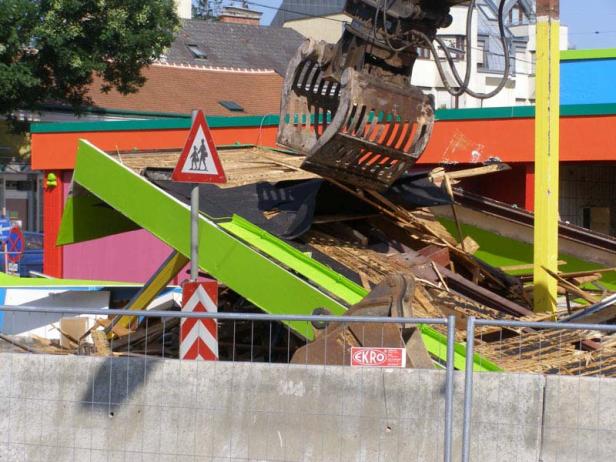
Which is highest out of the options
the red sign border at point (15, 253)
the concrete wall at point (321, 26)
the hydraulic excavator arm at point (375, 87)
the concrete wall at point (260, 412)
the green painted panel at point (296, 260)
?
the concrete wall at point (321, 26)

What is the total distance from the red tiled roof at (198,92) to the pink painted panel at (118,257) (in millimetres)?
13091

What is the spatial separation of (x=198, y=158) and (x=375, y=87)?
1771 mm

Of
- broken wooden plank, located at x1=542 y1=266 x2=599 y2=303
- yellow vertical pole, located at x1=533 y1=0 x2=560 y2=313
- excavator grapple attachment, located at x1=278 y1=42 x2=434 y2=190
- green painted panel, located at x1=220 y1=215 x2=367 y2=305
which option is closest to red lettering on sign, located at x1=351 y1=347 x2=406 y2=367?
green painted panel, located at x1=220 y1=215 x2=367 y2=305

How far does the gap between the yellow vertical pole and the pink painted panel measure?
1082cm

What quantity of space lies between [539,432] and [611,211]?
13.3 meters

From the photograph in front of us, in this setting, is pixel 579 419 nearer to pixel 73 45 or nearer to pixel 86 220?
pixel 86 220

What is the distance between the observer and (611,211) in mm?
19297

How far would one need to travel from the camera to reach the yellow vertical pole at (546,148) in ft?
35.4

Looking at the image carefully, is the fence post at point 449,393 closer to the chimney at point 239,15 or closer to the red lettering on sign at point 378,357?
the red lettering on sign at point 378,357

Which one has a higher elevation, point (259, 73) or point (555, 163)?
point (259, 73)

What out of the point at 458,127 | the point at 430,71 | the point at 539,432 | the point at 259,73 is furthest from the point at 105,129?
the point at 430,71

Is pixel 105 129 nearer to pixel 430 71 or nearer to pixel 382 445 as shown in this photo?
pixel 382 445

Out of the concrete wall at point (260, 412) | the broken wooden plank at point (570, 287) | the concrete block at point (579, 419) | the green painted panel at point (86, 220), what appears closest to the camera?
the concrete block at point (579, 419)

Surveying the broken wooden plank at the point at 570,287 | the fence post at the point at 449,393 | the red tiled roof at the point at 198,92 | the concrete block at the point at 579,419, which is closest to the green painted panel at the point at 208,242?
the fence post at the point at 449,393
